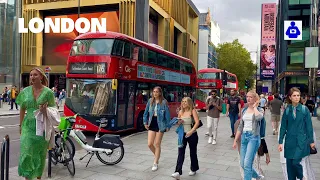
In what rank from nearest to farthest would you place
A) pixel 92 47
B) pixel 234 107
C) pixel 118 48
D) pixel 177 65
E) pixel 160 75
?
pixel 234 107 < pixel 92 47 < pixel 118 48 < pixel 160 75 < pixel 177 65

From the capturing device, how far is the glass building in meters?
32.6

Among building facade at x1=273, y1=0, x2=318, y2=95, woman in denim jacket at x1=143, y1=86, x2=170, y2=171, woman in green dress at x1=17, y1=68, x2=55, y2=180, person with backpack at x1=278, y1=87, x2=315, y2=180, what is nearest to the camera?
woman in green dress at x1=17, y1=68, x2=55, y2=180

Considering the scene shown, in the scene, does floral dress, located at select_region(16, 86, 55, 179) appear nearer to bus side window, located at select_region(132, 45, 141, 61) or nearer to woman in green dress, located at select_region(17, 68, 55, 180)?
woman in green dress, located at select_region(17, 68, 55, 180)

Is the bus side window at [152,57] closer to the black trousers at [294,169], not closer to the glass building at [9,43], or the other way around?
the black trousers at [294,169]

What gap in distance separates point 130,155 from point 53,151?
2.14m

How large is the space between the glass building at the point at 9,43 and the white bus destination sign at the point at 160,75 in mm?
21852

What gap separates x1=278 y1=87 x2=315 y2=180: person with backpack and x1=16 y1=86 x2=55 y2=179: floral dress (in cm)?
345

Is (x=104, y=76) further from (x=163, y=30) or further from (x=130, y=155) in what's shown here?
(x=163, y=30)

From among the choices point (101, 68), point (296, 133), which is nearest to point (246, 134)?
point (296, 133)

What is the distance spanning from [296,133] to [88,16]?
111 ft

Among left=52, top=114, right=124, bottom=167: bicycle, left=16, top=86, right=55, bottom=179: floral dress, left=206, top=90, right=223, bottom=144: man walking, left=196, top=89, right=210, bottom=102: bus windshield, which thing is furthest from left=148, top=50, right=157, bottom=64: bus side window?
left=196, top=89, right=210, bottom=102: bus windshield

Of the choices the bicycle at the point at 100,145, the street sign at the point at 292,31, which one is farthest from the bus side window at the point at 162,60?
the street sign at the point at 292,31

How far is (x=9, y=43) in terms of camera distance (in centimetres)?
3356

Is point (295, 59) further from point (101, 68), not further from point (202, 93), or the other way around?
point (101, 68)
